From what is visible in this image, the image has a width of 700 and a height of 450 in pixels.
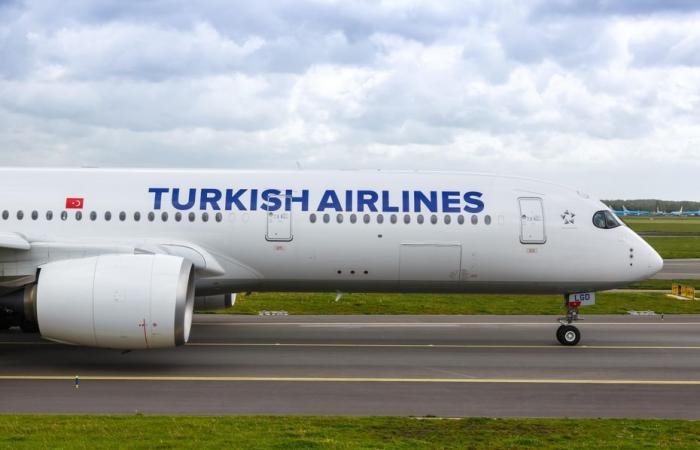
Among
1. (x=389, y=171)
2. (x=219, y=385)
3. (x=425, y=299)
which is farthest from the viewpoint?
(x=425, y=299)

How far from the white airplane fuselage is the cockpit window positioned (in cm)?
13

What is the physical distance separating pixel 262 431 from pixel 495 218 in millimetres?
9376

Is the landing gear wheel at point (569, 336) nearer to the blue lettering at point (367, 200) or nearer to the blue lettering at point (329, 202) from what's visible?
the blue lettering at point (367, 200)

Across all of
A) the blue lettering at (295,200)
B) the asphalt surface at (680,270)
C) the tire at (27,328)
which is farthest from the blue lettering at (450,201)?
the asphalt surface at (680,270)

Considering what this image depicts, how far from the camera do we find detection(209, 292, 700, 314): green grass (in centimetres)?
2388

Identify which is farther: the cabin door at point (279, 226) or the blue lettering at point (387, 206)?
the blue lettering at point (387, 206)

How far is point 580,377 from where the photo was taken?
1358 centimetres

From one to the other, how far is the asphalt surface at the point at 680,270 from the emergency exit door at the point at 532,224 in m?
20.5

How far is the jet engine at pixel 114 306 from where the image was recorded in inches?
531

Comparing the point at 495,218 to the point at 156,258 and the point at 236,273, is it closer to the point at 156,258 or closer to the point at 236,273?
the point at 236,273

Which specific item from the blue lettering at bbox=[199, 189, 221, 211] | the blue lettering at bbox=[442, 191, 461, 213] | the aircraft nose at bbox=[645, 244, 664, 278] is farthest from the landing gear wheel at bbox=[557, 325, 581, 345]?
the blue lettering at bbox=[199, 189, 221, 211]

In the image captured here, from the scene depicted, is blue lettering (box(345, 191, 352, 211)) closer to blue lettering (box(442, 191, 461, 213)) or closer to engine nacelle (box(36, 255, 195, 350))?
blue lettering (box(442, 191, 461, 213))

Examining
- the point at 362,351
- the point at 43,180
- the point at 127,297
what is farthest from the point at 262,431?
the point at 43,180

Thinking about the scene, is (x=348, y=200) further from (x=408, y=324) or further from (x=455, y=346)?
(x=408, y=324)
